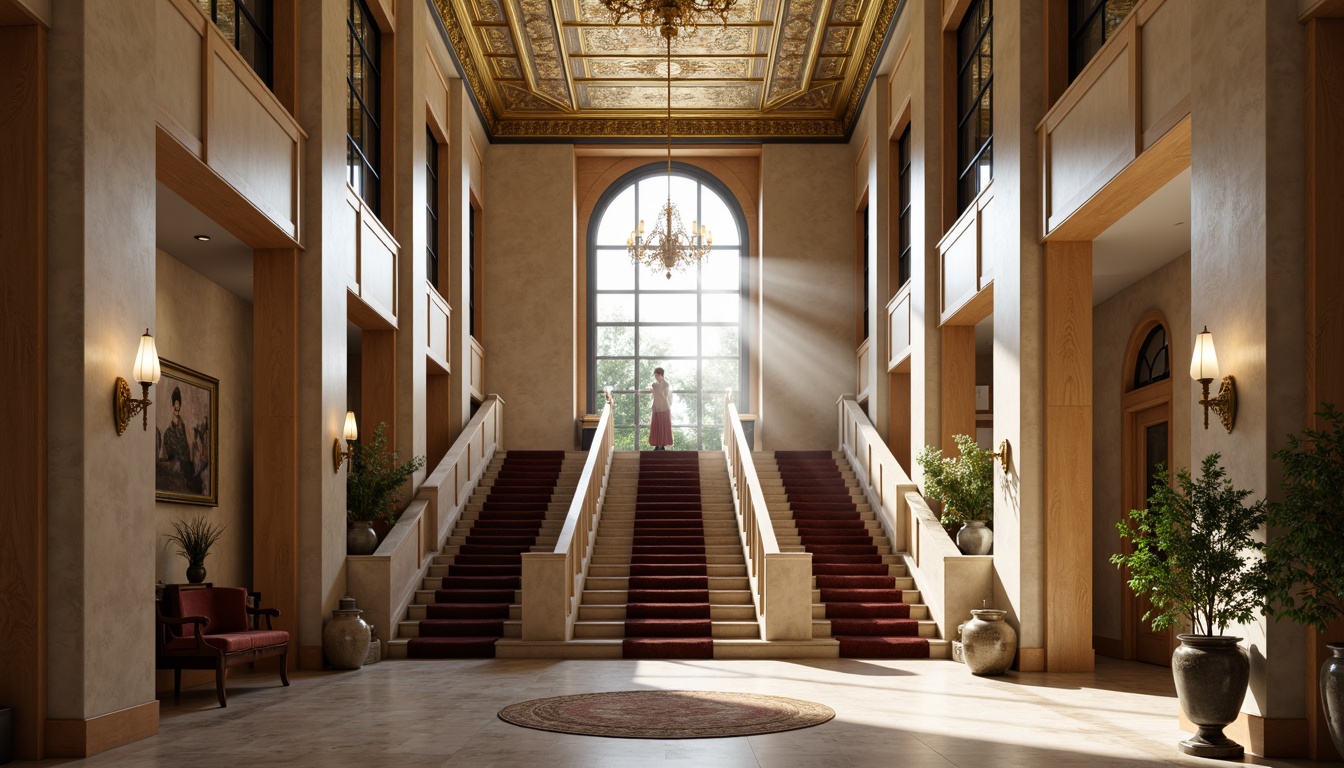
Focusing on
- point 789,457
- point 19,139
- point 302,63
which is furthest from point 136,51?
point 789,457

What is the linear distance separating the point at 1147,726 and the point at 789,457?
11304 millimetres

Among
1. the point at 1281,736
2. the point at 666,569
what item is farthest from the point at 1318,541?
the point at 666,569

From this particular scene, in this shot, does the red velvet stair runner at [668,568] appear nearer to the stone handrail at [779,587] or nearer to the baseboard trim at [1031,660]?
the stone handrail at [779,587]

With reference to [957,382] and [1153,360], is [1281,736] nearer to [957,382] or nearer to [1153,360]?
[1153,360]

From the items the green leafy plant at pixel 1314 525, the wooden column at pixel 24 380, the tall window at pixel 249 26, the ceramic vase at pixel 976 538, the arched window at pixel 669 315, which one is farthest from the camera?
the arched window at pixel 669 315

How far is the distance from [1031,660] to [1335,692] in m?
5.42

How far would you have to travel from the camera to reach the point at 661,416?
→ 20.7m

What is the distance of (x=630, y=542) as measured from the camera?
15703 millimetres

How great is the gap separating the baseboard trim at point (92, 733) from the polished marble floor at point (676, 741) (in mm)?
135

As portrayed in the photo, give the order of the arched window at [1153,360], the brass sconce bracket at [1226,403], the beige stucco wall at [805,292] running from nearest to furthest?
1. the brass sconce bracket at [1226,403]
2. the arched window at [1153,360]
3. the beige stucco wall at [805,292]

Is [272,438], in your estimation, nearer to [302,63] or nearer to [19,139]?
[302,63]

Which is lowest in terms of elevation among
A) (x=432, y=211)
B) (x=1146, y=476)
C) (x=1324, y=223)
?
(x=1146, y=476)

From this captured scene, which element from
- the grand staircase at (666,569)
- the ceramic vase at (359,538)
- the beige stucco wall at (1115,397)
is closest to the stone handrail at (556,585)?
the grand staircase at (666,569)

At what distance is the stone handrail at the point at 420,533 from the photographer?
40.8 feet
